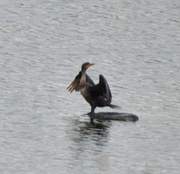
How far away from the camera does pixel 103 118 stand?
26875 mm

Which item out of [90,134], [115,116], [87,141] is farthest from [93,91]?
[87,141]

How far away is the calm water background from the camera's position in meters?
23.1

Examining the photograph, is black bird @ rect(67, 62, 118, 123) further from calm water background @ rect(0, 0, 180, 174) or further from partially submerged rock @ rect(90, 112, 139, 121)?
calm water background @ rect(0, 0, 180, 174)

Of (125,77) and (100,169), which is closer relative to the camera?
(100,169)

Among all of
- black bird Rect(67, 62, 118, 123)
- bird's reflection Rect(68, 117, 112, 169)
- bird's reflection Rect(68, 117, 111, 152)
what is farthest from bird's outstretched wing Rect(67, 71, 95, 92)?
bird's reflection Rect(68, 117, 111, 152)

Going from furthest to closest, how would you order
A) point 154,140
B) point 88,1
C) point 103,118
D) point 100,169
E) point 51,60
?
point 88,1, point 51,60, point 103,118, point 154,140, point 100,169

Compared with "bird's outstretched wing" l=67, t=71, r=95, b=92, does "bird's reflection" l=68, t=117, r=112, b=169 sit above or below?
below

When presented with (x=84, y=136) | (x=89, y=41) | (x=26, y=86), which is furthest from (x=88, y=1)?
(x=84, y=136)

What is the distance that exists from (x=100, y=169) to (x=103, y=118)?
4.81 m

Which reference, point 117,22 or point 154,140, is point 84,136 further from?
point 117,22

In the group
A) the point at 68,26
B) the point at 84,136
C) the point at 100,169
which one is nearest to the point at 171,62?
the point at 68,26

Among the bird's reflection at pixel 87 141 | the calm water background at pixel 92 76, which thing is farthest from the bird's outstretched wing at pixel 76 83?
the bird's reflection at pixel 87 141

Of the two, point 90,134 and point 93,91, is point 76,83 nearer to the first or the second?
point 93,91

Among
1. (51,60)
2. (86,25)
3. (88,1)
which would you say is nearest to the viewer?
(51,60)
